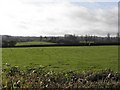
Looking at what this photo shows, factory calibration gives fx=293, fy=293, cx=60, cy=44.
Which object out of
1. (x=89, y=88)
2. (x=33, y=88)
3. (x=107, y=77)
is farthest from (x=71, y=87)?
(x=107, y=77)

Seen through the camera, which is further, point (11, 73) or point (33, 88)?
point (11, 73)

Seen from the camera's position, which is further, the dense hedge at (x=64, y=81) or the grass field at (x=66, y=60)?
the grass field at (x=66, y=60)

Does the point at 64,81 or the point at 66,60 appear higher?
the point at 66,60

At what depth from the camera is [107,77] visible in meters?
13.2

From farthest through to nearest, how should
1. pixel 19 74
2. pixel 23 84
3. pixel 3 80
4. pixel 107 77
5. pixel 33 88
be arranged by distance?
1. pixel 19 74
2. pixel 107 77
3. pixel 3 80
4. pixel 23 84
5. pixel 33 88

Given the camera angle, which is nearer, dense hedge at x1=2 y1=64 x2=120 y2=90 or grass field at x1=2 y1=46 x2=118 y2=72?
dense hedge at x1=2 y1=64 x2=120 y2=90

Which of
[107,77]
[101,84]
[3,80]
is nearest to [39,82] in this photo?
[3,80]

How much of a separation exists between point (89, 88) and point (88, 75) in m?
3.23

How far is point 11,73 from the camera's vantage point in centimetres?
1480

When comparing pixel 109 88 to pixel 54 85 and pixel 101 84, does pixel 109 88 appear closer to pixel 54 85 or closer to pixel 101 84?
pixel 101 84

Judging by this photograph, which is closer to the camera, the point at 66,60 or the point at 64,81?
the point at 64,81

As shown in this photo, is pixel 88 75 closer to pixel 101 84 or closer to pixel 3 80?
pixel 101 84

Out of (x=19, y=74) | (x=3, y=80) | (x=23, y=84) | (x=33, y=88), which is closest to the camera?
(x=33, y=88)

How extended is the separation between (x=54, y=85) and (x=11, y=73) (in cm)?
440
